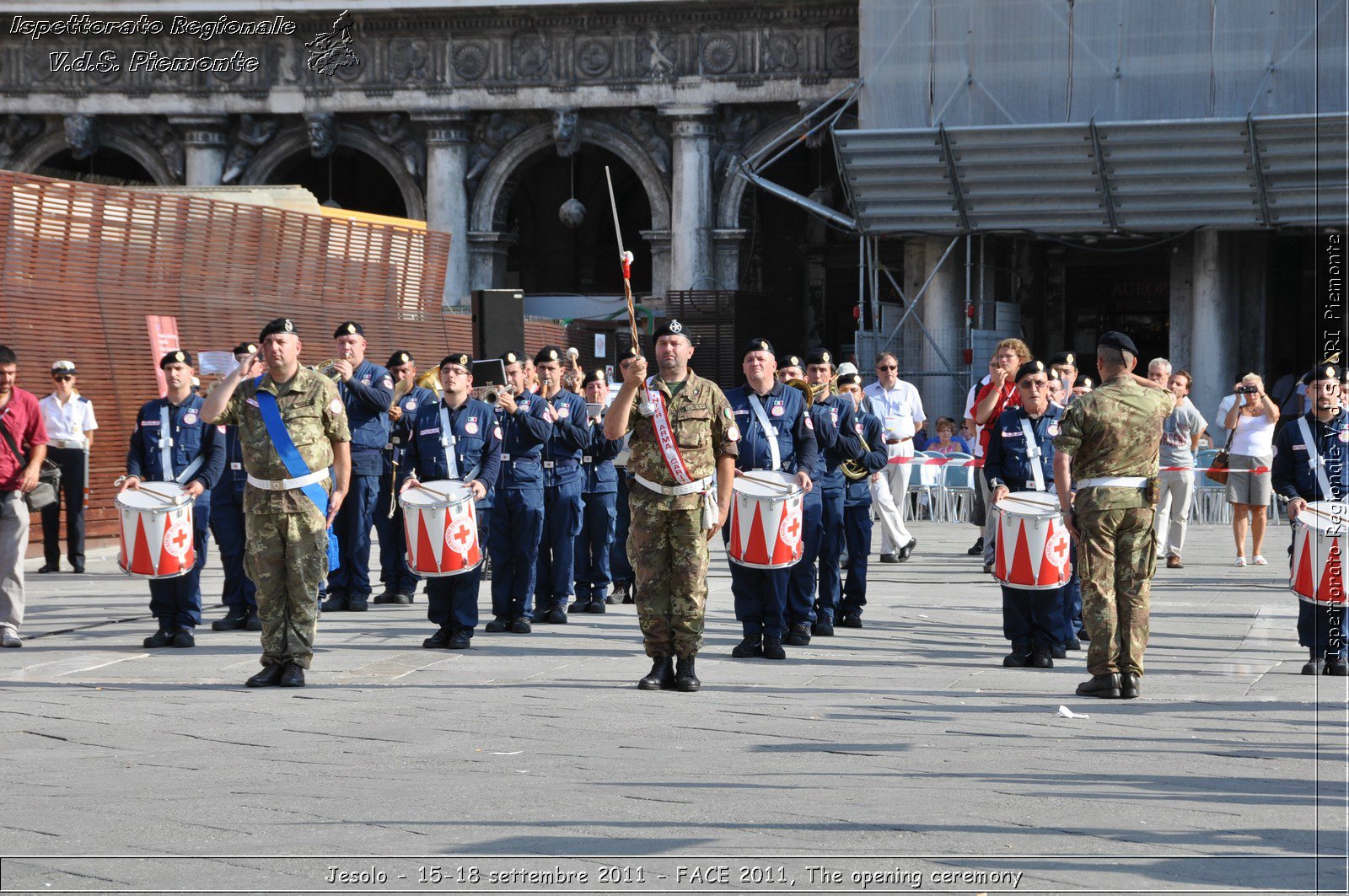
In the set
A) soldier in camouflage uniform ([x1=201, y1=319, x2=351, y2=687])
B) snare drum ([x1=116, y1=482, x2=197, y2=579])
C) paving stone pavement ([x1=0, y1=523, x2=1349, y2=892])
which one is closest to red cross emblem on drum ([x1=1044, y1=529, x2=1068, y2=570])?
paving stone pavement ([x1=0, y1=523, x2=1349, y2=892])

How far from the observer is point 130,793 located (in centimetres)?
638

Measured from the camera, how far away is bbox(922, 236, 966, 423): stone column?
27.9 m

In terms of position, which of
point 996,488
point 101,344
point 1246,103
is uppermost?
point 1246,103

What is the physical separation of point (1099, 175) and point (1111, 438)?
1793 cm

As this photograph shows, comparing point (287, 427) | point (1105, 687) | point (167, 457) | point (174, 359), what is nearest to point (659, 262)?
point (174, 359)

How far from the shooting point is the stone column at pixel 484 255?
32031 mm

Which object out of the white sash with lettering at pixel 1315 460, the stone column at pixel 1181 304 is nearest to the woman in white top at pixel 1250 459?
the white sash with lettering at pixel 1315 460

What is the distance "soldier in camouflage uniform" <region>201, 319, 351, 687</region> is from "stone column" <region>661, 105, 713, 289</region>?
22004 millimetres

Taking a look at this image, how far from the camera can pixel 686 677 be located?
28.9 ft

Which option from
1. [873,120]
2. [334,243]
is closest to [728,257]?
[873,120]

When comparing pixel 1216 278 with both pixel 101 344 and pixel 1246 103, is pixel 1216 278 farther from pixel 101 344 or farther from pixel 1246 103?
pixel 101 344

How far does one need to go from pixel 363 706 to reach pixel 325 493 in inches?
47.8

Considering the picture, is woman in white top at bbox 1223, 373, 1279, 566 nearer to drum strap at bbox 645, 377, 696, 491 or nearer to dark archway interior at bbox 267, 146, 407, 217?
drum strap at bbox 645, 377, 696, 491

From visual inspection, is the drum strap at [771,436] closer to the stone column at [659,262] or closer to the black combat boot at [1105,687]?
the black combat boot at [1105,687]
